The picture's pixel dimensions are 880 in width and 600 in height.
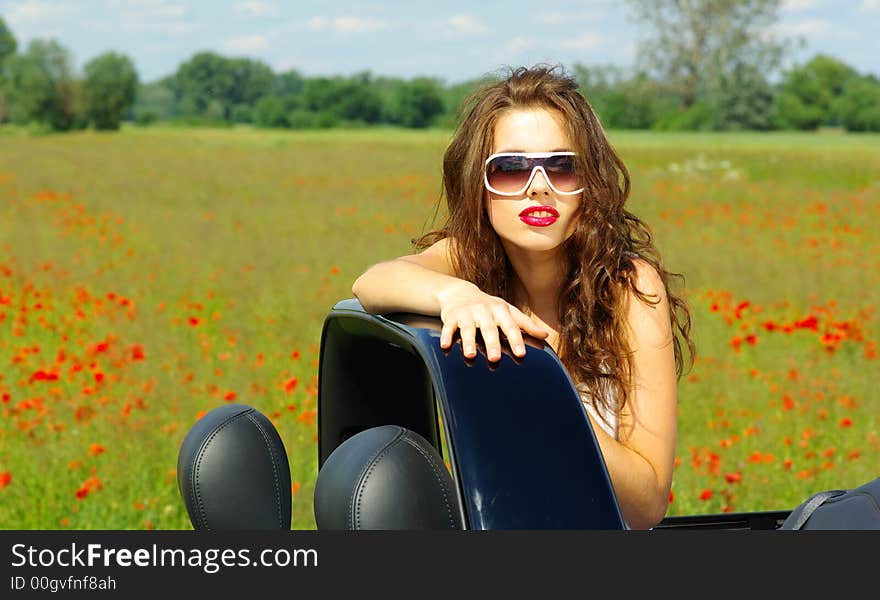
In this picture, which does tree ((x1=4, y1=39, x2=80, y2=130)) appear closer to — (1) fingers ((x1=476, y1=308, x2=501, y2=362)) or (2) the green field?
(2) the green field

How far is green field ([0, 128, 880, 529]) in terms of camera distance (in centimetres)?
482

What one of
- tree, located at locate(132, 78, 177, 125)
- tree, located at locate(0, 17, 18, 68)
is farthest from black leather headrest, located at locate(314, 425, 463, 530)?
tree, located at locate(0, 17, 18, 68)

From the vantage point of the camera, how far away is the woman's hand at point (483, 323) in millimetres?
1593

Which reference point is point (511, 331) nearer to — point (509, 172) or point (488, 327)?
point (488, 327)

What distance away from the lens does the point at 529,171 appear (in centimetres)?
197

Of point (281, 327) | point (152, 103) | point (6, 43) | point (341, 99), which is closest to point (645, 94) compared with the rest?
point (341, 99)

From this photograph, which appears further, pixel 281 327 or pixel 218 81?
pixel 218 81

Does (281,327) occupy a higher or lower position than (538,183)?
lower

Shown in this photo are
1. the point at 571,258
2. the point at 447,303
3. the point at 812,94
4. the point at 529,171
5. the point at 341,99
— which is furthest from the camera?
the point at 341,99

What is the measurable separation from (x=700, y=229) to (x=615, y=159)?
11439 millimetres

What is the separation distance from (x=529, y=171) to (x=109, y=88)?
7680cm

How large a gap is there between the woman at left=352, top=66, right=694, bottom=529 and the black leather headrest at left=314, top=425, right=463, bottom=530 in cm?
31

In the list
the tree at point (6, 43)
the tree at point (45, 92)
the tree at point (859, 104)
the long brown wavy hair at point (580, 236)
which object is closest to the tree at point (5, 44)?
the tree at point (6, 43)

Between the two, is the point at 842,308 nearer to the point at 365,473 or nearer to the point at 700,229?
the point at 700,229
